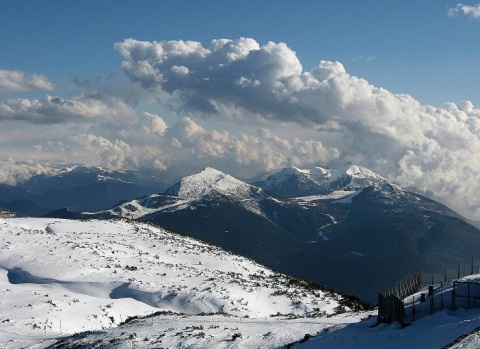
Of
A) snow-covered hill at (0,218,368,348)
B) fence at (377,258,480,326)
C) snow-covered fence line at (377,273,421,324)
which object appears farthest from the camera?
snow-covered hill at (0,218,368,348)

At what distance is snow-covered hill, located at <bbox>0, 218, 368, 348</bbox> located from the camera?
122 feet

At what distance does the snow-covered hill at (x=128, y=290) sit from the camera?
37250mm

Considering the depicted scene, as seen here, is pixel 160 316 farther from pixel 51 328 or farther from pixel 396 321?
pixel 396 321

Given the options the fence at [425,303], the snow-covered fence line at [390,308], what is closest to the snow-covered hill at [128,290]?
the snow-covered fence line at [390,308]

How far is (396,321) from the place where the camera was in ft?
81.6

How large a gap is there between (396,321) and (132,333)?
15854 millimetres

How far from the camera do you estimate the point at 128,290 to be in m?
48.3

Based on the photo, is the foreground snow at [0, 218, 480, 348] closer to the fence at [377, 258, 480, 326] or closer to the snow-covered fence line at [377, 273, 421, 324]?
the snow-covered fence line at [377, 273, 421, 324]

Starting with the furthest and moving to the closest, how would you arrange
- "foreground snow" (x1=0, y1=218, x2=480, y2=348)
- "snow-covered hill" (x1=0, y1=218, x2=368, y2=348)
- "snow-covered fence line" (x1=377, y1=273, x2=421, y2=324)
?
"snow-covered hill" (x1=0, y1=218, x2=368, y2=348)
"foreground snow" (x1=0, y1=218, x2=480, y2=348)
"snow-covered fence line" (x1=377, y1=273, x2=421, y2=324)

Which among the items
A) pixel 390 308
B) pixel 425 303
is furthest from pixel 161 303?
pixel 390 308

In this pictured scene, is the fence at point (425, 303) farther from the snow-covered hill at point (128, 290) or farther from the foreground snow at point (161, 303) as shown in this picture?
the snow-covered hill at point (128, 290)

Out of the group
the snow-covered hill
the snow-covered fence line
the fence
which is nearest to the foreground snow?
the snow-covered hill

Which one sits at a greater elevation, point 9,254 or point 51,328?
point 9,254

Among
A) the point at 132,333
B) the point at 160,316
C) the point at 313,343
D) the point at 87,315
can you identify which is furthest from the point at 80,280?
the point at 313,343
